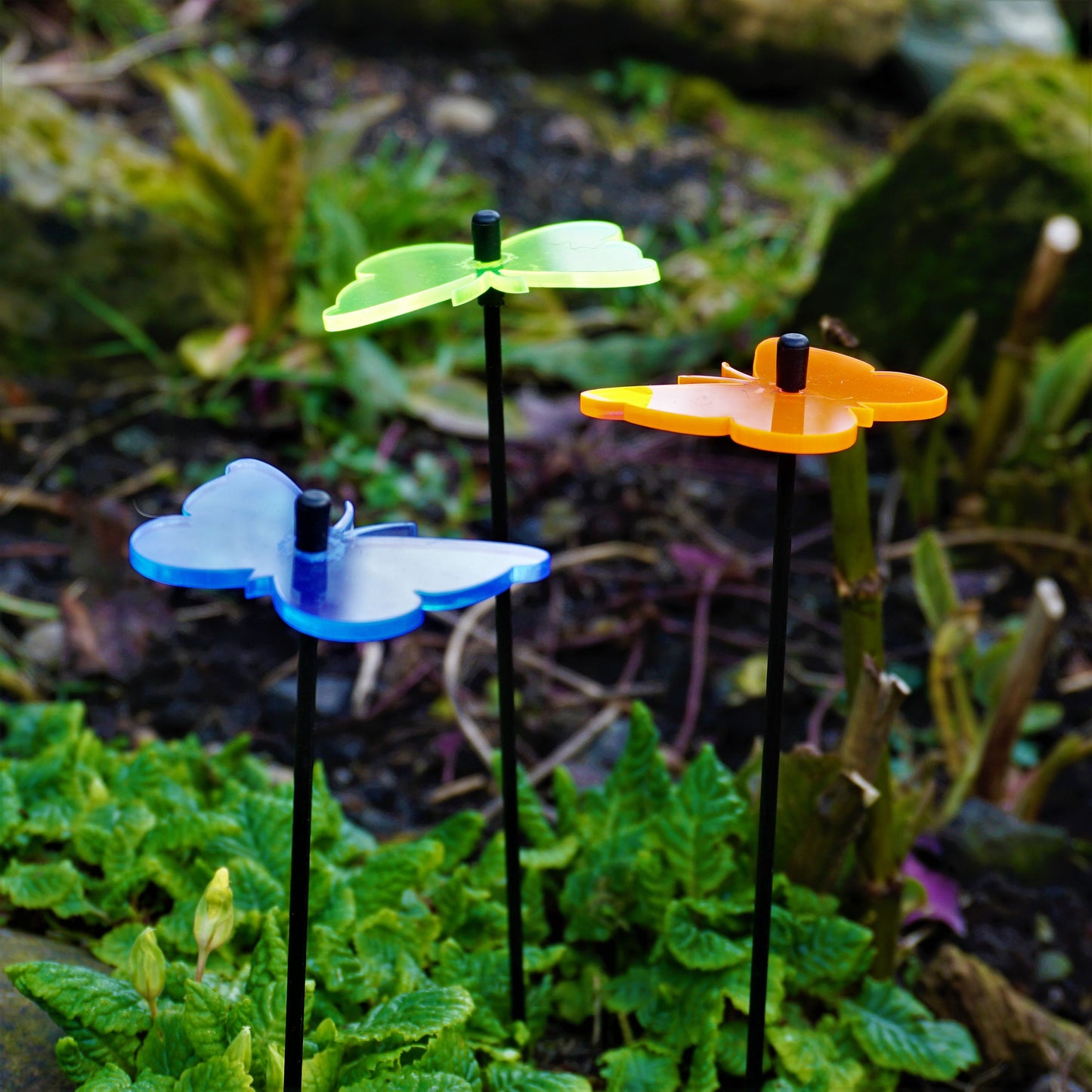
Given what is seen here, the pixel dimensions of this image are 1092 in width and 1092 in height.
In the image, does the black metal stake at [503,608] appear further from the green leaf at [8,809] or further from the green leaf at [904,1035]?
the green leaf at [8,809]

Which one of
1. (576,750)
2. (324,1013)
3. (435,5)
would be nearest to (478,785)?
(576,750)

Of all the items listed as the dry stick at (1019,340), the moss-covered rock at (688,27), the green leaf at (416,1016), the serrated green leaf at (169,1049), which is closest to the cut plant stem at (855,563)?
the green leaf at (416,1016)

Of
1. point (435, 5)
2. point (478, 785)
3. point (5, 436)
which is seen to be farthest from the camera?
point (435, 5)

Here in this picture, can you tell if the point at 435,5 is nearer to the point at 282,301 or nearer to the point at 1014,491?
the point at 282,301

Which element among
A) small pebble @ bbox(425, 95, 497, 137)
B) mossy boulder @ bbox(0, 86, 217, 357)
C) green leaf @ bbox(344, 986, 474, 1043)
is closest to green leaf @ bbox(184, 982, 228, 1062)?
green leaf @ bbox(344, 986, 474, 1043)

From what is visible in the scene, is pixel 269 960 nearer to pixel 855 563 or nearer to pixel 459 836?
pixel 459 836

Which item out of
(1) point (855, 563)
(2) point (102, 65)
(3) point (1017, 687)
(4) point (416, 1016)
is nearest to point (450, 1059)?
(4) point (416, 1016)
